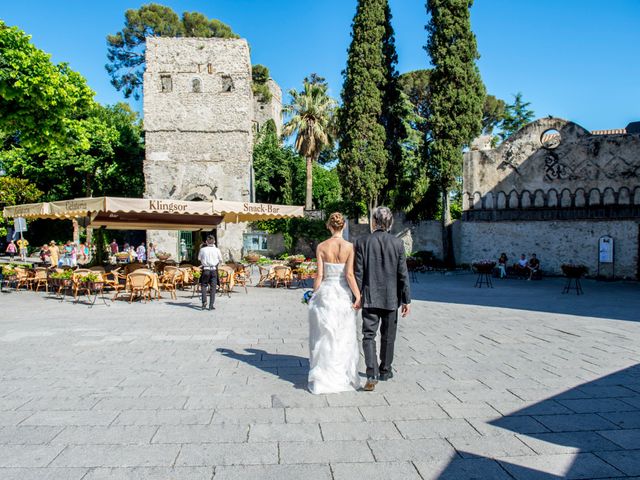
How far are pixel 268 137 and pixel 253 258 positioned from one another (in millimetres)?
15376

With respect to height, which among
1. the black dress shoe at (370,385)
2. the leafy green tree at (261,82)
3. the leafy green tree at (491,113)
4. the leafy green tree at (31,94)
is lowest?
the black dress shoe at (370,385)

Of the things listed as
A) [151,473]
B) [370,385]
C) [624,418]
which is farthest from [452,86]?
[151,473]

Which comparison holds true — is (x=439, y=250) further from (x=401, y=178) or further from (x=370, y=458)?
(x=370, y=458)

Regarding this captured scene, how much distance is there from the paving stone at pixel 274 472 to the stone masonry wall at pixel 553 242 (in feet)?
64.3

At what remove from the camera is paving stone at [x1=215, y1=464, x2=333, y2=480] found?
10.4 ft

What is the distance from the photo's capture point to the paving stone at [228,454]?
11.1ft

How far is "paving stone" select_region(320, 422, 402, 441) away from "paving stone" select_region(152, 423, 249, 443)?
655 millimetres

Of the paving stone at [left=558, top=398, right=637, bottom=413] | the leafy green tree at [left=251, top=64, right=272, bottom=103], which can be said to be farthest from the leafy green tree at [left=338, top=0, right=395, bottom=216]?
the leafy green tree at [left=251, top=64, right=272, bottom=103]

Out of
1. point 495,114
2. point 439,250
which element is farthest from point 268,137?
point 495,114

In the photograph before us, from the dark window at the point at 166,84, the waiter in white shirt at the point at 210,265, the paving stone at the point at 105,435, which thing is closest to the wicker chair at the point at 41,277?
the waiter in white shirt at the point at 210,265

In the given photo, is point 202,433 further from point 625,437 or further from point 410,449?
point 625,437

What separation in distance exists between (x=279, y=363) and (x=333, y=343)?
1.47 metres

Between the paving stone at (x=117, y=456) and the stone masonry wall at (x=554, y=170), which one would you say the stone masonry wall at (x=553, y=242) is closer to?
the stone masonry wall at (x=554, y=170)

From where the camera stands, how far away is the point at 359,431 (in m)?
3.92
